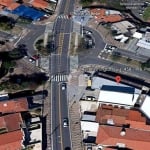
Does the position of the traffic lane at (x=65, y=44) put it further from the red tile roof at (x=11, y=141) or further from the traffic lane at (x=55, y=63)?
the red tile roof at (x=11, y=141)

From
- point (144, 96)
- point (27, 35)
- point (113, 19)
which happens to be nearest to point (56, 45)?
point (27, 35)

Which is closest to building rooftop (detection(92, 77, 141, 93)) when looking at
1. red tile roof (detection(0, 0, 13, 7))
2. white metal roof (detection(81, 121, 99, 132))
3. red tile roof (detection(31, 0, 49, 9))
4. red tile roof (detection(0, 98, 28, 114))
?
white metal roof (detection(81, 121, 99, 132))

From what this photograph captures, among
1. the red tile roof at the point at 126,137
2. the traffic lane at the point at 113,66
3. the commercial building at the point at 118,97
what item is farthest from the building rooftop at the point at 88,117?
the traffic lane at the point at 113,66

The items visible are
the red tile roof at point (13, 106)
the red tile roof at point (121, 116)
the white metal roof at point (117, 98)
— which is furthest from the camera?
the white metal roof at point (117, 98)

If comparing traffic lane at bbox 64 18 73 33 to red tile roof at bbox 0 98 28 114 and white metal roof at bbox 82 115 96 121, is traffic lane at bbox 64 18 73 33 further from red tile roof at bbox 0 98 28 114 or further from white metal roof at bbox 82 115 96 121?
white metal roof at bbox 82 115 96 121

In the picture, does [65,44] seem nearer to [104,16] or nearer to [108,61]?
[108,61]
